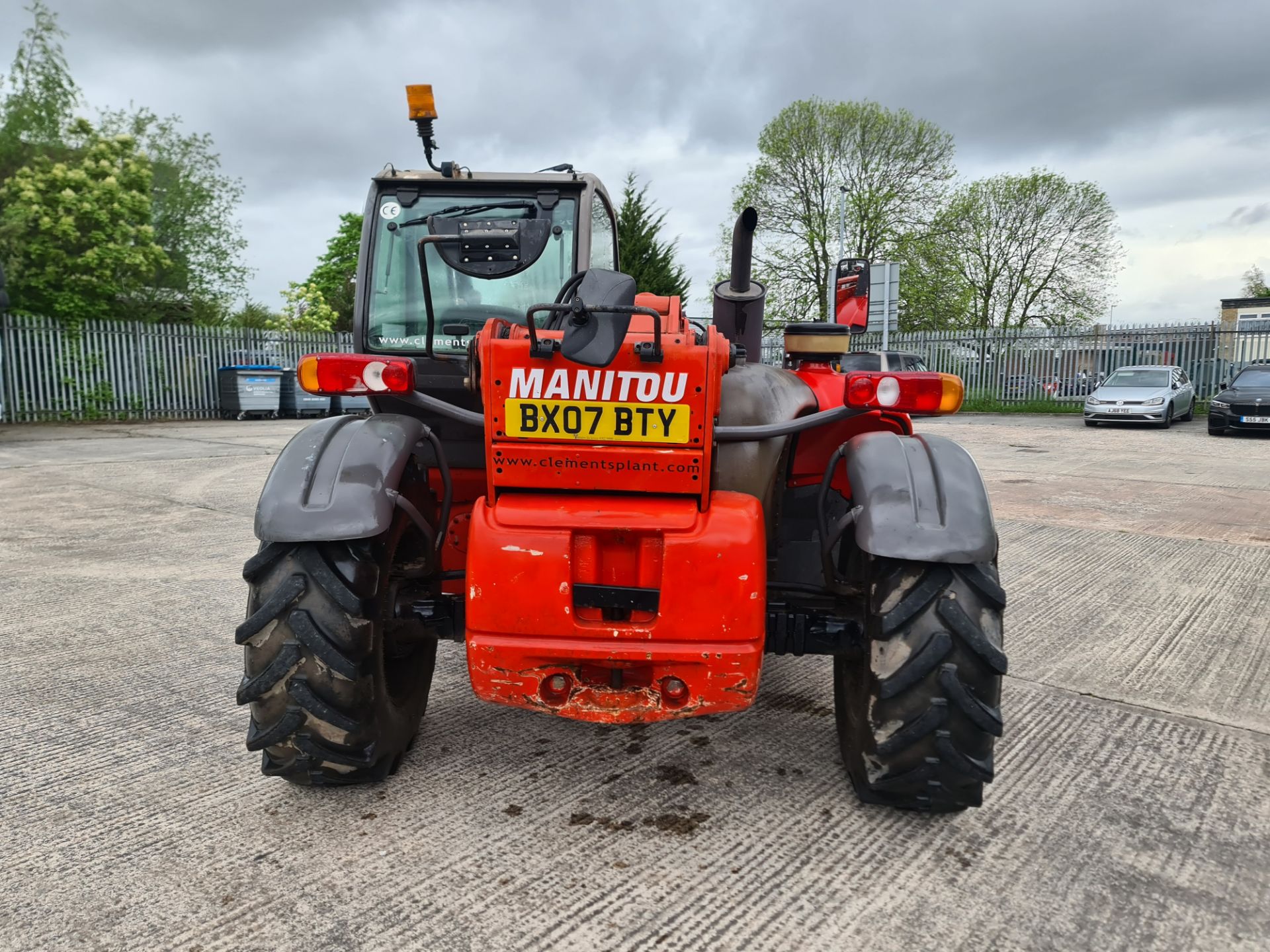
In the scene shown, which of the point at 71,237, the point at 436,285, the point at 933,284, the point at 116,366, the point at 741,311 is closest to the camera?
the point at 741,311

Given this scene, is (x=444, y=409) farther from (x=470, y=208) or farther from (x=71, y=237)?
(x=71, y=237)

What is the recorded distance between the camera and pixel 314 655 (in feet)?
7.51

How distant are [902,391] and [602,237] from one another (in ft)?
7.38

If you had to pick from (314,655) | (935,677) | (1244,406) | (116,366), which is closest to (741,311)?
(935,677)

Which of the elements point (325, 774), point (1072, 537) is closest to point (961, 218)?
point (1072, 537)

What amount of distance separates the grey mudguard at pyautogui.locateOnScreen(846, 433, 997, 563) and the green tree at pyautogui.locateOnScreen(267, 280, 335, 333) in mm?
37729

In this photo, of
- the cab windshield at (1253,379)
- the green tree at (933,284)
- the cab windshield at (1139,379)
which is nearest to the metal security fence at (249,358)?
the cab windshield at (1139,379)

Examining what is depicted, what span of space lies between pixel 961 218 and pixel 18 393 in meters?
Answer: 28.9

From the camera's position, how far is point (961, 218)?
32.0m

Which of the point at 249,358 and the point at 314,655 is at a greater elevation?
the point at 249,358

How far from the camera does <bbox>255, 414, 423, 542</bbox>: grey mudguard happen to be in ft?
7.40

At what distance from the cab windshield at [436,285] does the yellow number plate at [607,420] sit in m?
1.58

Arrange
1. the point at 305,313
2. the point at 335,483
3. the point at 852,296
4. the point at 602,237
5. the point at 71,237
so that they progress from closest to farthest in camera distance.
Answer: the point at 335,483 → the point at 602,237 → the point at 852,296 → the point at 71,237 → the point at 305,313

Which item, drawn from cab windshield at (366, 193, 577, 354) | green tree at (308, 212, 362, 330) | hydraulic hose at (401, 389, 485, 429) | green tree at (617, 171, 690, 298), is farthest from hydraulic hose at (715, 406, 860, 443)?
green tree at (308, 212, 362, 330)
